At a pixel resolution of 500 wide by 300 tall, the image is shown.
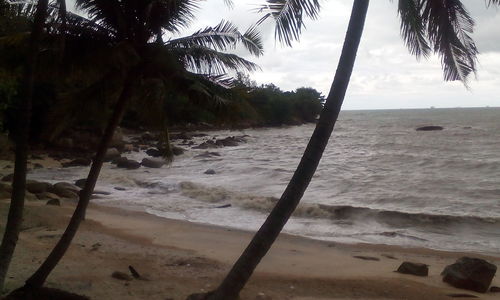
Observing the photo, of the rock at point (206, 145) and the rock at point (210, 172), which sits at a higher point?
the rock at point (206, 145)

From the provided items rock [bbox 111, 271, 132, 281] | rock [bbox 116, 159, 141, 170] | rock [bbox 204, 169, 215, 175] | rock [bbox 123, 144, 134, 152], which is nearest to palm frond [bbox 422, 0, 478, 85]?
rock [bbox 111, 271, 132, 281]

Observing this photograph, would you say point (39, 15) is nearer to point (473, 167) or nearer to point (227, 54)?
point (227, 54)

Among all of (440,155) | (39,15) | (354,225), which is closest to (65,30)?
(39,15)

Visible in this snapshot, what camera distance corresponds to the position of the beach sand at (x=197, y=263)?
30.4ft

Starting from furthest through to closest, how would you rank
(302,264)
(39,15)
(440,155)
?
(440,155) < (302,264) < (39,15)

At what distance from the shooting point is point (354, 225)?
17.8 meters

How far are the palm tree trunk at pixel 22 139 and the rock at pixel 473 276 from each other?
7.21 m

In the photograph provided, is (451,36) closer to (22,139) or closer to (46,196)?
(22,139)

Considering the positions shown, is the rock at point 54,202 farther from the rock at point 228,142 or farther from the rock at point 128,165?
the rock at point 228,142

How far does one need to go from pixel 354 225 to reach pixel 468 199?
657cm

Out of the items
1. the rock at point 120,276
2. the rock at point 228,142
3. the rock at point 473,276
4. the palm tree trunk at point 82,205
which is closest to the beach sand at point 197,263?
the rock at point 120,276

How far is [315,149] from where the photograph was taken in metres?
6.20

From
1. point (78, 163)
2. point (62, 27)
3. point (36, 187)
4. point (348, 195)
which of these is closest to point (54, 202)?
point (36, 187)

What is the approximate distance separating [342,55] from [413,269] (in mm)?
6127
